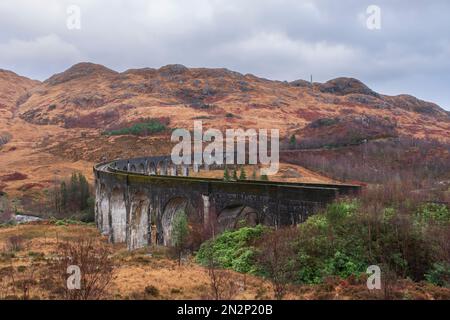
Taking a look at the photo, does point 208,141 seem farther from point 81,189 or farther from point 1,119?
point 1,119

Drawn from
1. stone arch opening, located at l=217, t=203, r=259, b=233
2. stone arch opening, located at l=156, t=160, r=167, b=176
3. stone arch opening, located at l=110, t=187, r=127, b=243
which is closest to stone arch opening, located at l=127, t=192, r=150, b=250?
stone arch opening, located at l=110, t=187, r=127, b=243

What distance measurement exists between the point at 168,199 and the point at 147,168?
41303 millimetres

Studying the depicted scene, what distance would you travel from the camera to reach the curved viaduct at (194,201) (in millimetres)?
19156

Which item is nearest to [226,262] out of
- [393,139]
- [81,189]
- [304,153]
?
[81,189]

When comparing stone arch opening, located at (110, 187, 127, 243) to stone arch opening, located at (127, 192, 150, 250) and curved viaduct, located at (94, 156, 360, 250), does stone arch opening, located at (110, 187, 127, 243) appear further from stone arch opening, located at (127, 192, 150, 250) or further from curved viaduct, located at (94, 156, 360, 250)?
stone arch opening, located at (127, 192, 150, 250)

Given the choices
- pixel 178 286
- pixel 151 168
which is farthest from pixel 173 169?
pixel 178 286

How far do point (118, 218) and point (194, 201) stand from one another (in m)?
14.0

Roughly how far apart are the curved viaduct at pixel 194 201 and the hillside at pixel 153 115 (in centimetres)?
3894

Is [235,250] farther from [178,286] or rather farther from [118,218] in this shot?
[118,218]

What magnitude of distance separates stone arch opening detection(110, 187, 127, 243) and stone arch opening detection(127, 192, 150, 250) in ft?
11.6

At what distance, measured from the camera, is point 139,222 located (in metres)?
31.6

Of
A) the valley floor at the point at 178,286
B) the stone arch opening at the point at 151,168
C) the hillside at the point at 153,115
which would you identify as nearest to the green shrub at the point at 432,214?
the valley floor at the point at 178,286

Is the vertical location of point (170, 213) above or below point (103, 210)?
above

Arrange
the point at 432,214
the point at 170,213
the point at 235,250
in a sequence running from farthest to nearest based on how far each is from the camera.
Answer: the point at 170,213 → the point at 235,250 → the point at 432,214
